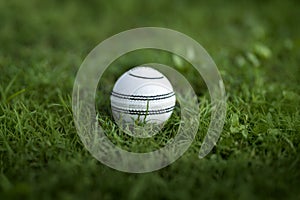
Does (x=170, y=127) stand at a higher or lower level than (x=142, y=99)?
lower

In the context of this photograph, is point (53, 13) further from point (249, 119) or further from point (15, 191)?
point (15, 191)

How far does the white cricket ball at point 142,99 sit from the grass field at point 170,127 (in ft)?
0.71

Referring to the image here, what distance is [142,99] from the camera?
2.72m

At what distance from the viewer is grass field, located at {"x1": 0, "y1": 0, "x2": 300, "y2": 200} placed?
2.21 m

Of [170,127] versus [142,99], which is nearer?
[142,99]

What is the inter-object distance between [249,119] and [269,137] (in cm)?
30

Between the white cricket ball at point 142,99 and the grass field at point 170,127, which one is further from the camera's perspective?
the white cricket ball at point 142,99

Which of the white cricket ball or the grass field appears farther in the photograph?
the white cricket ball

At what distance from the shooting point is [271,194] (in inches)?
86.0

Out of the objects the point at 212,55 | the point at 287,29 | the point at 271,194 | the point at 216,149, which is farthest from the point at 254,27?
the point at 271,194

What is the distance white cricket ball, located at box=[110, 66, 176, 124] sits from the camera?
8.94 feet

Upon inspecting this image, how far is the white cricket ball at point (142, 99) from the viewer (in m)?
2.72

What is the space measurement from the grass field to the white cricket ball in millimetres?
215

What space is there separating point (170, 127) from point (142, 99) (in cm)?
28
